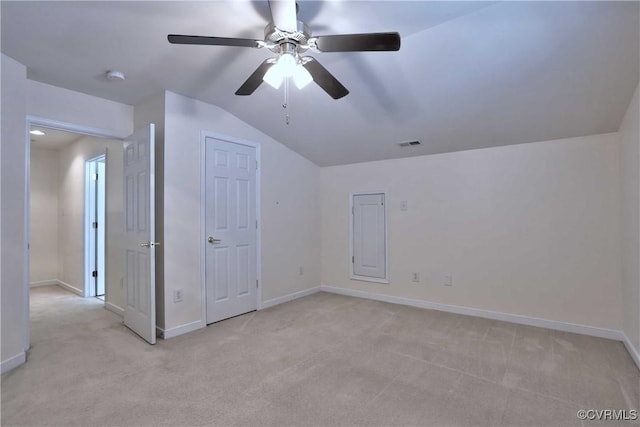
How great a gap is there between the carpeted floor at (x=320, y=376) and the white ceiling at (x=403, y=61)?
214 cm

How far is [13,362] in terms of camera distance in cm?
236

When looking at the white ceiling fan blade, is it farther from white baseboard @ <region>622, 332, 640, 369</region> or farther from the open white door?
white baseboard @ <region>622, 332, 640, 369</region>

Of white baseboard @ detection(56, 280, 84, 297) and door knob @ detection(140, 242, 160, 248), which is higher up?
door knob @ detection(140, 242, 160, 248)

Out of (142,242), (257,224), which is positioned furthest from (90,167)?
(257,224)

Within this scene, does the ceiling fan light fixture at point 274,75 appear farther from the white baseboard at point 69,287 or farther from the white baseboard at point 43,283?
the white baseboard at point 43,283

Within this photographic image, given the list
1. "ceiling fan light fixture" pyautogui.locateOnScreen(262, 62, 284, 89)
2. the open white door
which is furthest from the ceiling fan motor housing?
the open white door

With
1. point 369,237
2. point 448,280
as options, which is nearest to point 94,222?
point 369,237

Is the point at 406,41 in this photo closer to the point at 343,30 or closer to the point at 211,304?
the point at 343,30

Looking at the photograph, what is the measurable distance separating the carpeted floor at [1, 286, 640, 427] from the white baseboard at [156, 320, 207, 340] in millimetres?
101

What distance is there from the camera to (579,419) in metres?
1.78

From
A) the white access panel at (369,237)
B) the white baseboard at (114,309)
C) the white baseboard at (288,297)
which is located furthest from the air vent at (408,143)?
the white baseboard at (114,309)

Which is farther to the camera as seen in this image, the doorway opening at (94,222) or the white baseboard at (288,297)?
the doorway opening at (94,222)

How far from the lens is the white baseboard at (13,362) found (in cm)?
229

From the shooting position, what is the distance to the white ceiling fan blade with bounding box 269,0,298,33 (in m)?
1.48
